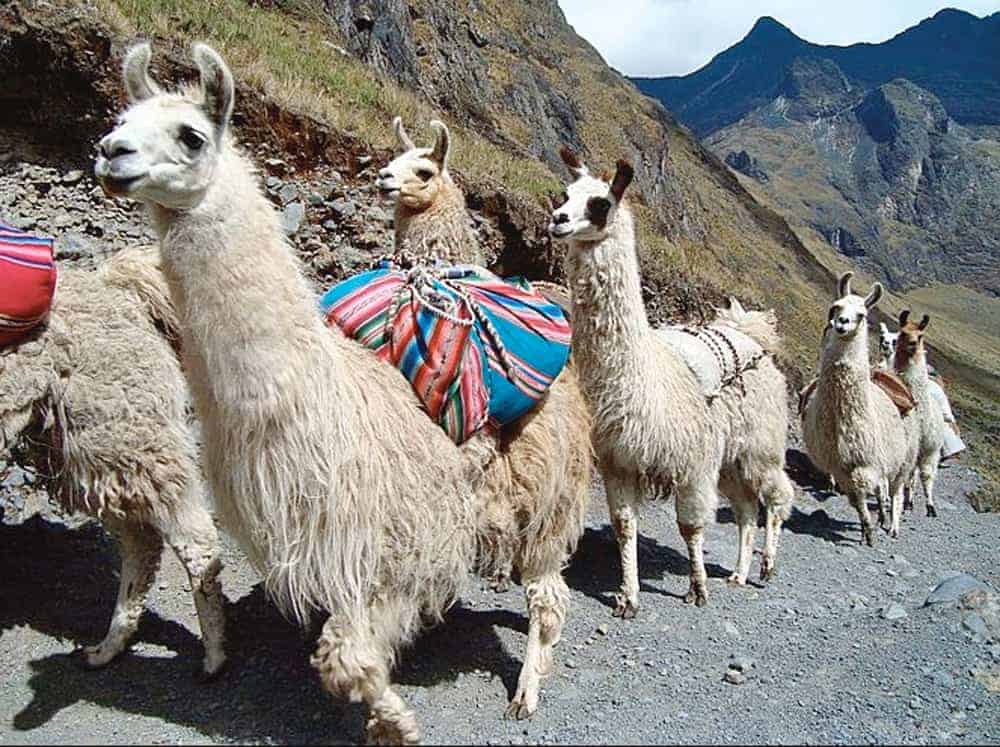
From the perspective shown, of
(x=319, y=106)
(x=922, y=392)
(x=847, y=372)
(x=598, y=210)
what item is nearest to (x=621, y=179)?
(x=598, y=210)

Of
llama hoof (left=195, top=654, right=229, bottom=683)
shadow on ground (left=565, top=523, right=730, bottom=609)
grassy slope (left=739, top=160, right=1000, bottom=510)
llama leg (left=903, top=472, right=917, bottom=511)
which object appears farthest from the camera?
grassy slope (left=739, top=160, right=1000, bottom=510)

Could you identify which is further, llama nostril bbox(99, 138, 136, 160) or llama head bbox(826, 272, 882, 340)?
llama head bbox(826, 272, 882, 340)

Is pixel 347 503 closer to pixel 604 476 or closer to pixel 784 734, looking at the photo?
pixel 784 734

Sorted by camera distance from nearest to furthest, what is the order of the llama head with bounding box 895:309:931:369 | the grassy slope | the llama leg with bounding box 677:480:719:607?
the llama leg with bounding box 677:480:719:607, the llama head with bounding box 895:309:931:369, the grassy slope

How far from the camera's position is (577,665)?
339 cm

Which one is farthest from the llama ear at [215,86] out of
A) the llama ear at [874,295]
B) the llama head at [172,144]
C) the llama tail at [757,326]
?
the llama ear at [874,295]

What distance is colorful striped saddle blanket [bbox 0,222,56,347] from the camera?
2.98 metres

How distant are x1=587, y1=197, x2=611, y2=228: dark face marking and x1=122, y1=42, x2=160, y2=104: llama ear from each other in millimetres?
2038

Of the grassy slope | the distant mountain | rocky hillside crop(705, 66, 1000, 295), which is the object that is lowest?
the grassy slope

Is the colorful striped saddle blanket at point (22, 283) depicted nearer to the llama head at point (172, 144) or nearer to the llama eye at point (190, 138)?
the llama head at point (172, 144)

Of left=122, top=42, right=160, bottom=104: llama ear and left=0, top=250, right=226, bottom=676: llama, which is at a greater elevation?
left=122, top=42, right=160, bottom=104: llama ear

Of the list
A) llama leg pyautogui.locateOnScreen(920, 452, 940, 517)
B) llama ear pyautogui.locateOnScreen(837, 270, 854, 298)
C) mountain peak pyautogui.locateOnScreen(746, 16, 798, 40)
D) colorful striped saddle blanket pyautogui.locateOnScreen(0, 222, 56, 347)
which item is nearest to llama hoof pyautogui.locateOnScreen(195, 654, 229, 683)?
colorful striped saddle blanket pyautogui.locateOnScreen(0, 222, 56, 347)

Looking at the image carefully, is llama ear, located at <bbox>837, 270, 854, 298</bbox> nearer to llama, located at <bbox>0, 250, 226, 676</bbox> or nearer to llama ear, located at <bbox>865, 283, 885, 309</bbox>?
llama ear, located at <bbox>865, 283, 885, 309</bbox>

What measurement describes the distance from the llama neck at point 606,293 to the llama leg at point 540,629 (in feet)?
4.25
